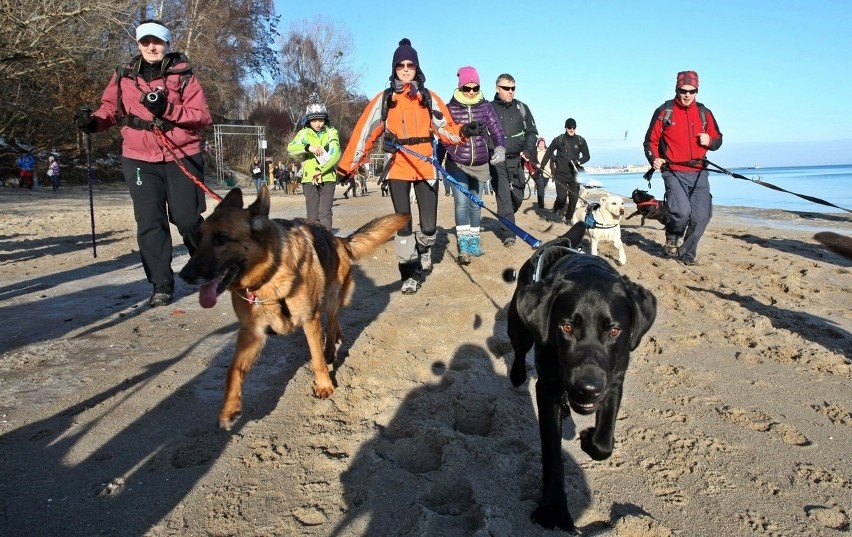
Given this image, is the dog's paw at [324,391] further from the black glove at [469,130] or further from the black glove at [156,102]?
the black glove at [469,130]

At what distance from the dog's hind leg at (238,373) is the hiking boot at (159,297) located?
258 centimetres

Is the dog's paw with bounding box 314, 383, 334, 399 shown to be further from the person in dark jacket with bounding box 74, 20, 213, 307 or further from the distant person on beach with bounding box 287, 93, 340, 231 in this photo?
the distant person on beach with bounding box 287, 93, 340, 231

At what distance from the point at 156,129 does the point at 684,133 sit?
648 centimetres

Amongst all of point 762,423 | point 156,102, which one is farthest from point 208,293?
point 762,423

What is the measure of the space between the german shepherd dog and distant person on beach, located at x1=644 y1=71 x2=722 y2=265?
5829 millimetres

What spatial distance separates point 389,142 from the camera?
604 centimetres

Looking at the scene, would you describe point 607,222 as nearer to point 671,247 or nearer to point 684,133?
point 671,247

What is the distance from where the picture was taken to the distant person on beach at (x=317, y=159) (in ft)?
22.8

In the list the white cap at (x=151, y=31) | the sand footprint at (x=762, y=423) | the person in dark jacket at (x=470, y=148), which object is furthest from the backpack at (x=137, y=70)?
the sand footprint at (x=762, y=423)

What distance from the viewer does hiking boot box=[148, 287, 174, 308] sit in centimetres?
548

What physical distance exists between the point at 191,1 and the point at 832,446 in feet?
131

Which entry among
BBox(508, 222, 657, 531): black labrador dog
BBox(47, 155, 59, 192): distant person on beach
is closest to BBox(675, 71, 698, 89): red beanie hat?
BBox(508, 222, 657, 531): black labrador dog

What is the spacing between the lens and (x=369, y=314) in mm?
5441

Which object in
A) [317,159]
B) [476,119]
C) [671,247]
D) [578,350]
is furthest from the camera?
[671,247]
